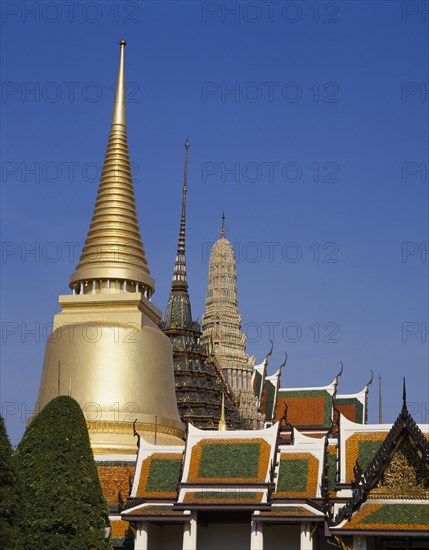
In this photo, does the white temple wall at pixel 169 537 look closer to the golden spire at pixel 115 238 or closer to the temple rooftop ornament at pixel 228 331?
the golden spire at pixel 115 238

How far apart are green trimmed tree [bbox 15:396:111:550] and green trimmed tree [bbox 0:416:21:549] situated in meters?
0.40

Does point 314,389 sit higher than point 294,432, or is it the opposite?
point 314,389

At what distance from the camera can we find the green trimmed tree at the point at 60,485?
884 inches

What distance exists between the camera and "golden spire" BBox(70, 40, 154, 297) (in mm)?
42250

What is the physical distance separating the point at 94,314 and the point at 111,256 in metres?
2.63

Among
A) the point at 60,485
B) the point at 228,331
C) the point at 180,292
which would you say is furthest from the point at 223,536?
the point at 228,331

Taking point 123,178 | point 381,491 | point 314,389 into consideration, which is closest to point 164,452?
point 381,491

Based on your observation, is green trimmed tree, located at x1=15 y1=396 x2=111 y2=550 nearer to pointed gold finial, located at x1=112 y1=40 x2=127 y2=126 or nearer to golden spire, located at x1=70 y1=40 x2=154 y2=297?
golden spire, located at x1=70 y1=40 x2=154 y2=297

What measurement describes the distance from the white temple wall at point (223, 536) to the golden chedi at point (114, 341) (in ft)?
25.6

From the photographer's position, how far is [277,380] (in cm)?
5978

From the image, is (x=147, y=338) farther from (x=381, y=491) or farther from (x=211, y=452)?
(x=381, y=491)

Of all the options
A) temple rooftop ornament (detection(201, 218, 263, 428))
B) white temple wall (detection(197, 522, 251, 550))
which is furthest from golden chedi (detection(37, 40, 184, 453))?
temple rooftop ornament (detection(201, 218, 263, 428))

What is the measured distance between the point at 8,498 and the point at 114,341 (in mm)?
19199

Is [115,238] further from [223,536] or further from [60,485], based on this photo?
[60,485]
